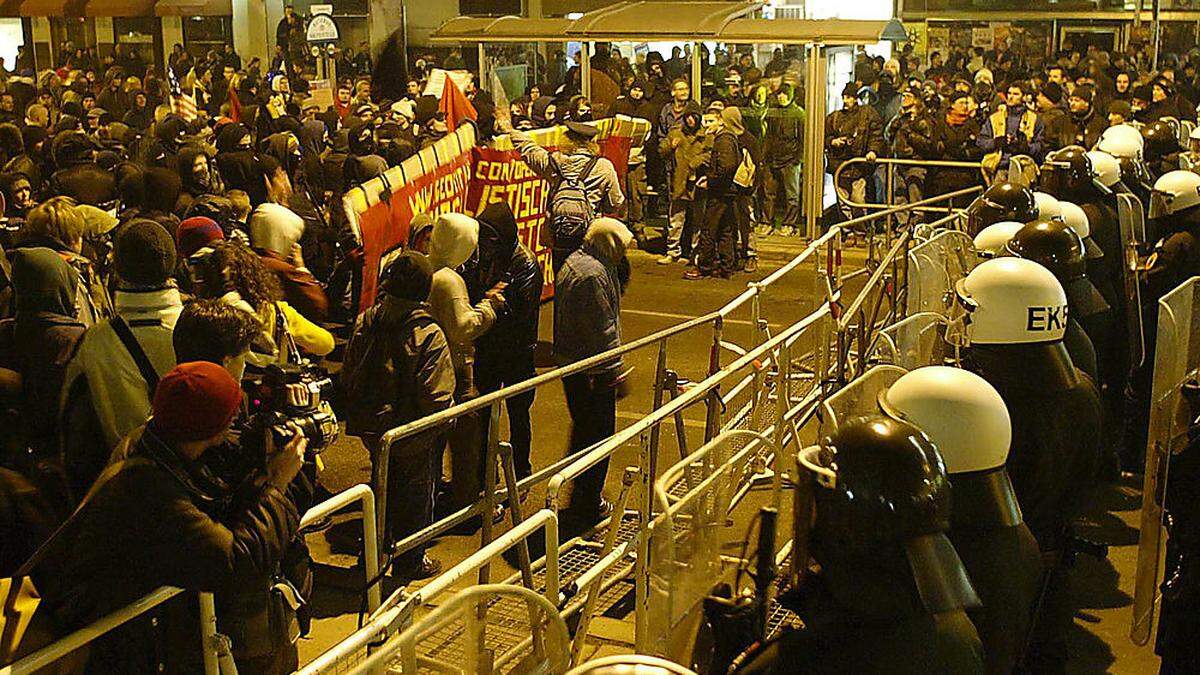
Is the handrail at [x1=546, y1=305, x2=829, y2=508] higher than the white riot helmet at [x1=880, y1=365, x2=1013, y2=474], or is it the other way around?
the white riot helmet at [x1=880, y1=365, x2=1013, y2=474]

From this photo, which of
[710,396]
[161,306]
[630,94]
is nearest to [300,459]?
[161,306]

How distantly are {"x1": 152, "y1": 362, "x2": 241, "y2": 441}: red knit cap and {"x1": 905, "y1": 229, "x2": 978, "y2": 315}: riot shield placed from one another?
492 cm

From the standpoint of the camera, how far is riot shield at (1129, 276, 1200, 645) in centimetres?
639

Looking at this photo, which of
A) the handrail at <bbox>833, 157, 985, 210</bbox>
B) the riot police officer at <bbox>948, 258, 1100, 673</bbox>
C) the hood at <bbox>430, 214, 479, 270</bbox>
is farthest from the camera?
the handrail at <bbox>833, 157, 985, 210</bbox>

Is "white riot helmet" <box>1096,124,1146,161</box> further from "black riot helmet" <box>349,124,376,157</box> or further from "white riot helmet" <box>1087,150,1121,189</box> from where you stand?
"black riot helmet" <box>349,124,376,157</box>

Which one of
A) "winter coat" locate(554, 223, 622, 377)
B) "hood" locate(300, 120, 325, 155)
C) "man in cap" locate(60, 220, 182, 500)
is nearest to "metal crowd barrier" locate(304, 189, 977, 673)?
"winter coat" locate(554, 223, 622, 377)

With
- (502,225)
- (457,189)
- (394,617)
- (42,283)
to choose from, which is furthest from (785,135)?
(394,617)

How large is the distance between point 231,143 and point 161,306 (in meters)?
6.31

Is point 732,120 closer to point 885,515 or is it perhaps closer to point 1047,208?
point 1047,208

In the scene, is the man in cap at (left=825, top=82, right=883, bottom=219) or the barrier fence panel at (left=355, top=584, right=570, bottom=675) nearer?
the barrier fence panel at (left=355, top=584, right=570, bottom=675)

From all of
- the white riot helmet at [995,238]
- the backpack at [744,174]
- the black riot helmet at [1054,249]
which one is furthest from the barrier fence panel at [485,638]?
the backpack at [744,174]

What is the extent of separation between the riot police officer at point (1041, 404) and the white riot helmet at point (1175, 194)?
380cm

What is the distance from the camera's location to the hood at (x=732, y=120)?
629 inches

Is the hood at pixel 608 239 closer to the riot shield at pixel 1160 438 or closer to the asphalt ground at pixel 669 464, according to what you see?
the asphalt ground at pixel 669 464
